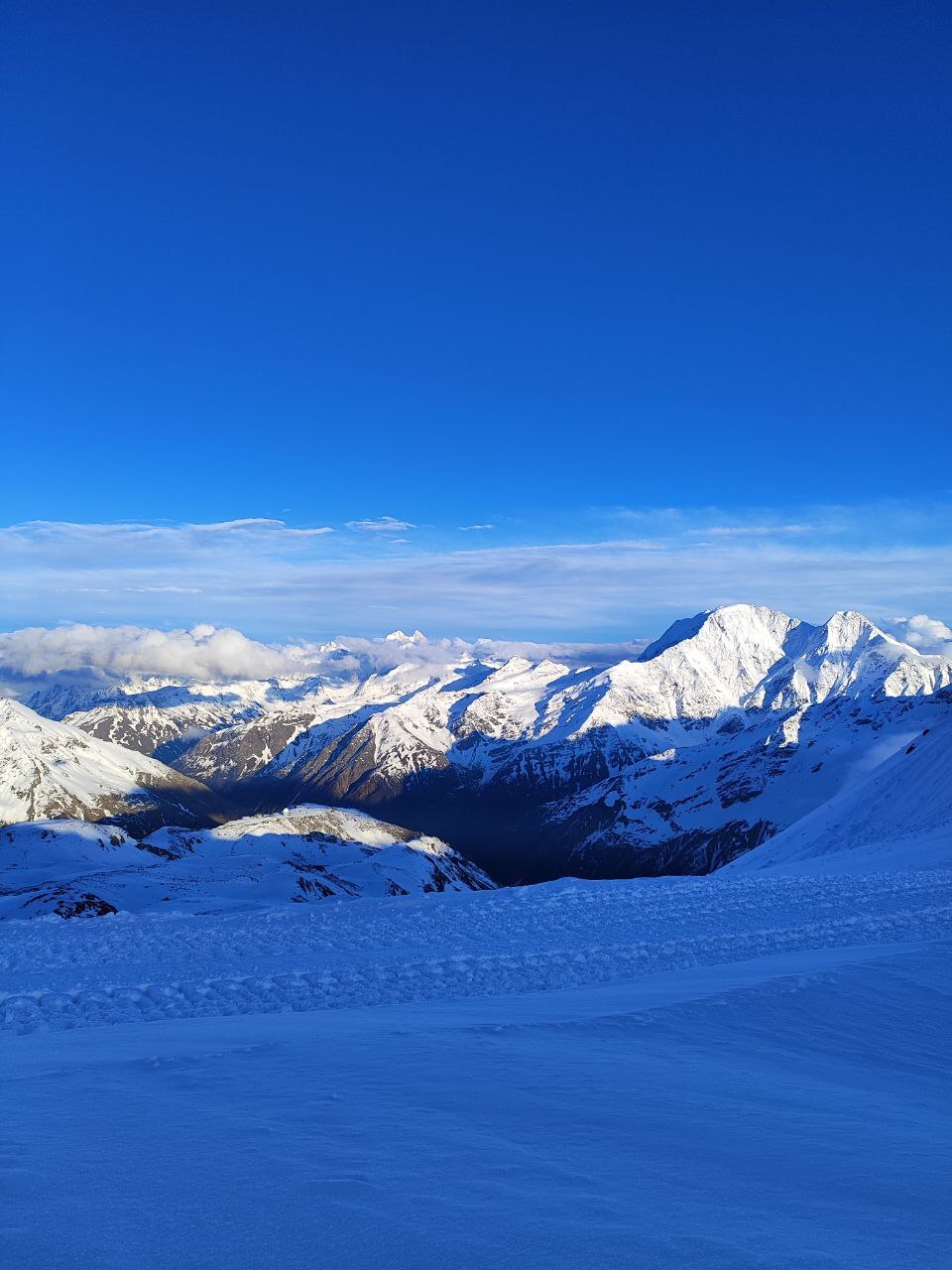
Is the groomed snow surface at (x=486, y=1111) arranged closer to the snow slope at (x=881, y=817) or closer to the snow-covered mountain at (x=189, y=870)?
the snow slope at (x=881, y=817)

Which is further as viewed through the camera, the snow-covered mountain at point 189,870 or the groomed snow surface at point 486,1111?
the snow-covered mountain at point 189,870

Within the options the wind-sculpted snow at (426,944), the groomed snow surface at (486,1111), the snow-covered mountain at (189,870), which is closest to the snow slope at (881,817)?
the wind-sculpted snow at (426,944)

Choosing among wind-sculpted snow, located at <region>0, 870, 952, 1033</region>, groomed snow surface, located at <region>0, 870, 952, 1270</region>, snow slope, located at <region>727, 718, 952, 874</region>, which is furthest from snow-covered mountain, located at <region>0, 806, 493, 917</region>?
groomed snow surface, located at <region>0, 870, 952, 1270</region>

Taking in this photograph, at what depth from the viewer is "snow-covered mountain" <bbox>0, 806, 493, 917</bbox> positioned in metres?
102

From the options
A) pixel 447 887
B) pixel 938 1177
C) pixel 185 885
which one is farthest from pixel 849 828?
pixel 447 887

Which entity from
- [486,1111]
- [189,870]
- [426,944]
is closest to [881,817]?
[426,944]

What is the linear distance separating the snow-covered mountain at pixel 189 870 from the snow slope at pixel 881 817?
133 feet

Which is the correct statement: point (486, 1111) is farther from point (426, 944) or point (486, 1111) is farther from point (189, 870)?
point (189, 870)

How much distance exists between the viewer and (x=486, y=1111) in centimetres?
652

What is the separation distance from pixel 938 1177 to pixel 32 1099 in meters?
6.68

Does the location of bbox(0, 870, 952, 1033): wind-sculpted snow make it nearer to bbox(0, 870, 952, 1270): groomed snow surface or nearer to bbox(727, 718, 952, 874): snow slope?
bbox(0, 870, 952, 1270): groomed snow surface

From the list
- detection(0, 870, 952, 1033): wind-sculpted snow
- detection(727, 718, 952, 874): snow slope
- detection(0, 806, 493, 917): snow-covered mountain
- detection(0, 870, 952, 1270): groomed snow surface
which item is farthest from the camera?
detection(0, 806, 493, 917): snow-covered mountain

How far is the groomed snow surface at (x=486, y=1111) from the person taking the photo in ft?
13.8

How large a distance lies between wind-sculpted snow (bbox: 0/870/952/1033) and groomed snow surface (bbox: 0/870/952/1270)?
130 mm
